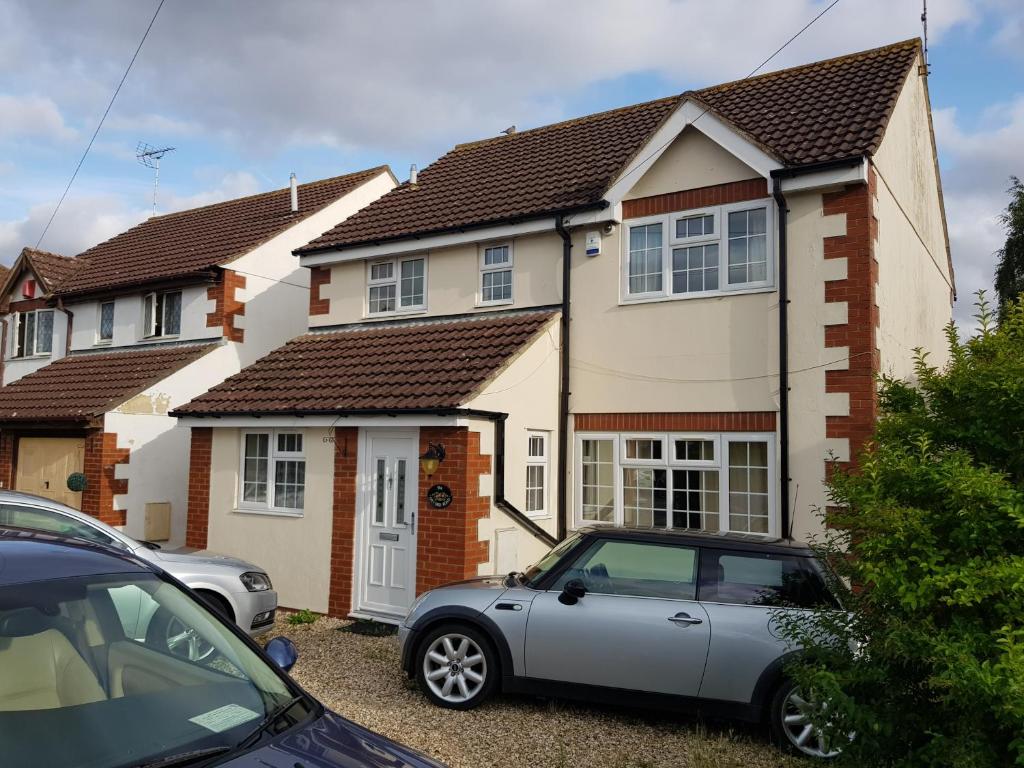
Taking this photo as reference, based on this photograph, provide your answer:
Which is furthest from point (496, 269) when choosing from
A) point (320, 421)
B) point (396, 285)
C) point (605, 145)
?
point (320, 421)

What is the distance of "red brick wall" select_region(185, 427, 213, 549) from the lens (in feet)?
37.7

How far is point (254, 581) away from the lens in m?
8.09

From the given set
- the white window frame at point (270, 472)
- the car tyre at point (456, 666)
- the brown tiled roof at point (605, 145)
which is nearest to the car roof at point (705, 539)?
the car tyre at point (456, 666)

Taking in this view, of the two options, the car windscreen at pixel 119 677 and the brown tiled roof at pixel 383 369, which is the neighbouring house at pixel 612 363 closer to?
the brown tiled roof at pixel 383 369

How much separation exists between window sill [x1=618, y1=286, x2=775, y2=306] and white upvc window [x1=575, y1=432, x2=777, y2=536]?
5.62 ft

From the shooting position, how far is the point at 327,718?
303 centimetres

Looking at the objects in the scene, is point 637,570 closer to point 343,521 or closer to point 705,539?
point 705,539

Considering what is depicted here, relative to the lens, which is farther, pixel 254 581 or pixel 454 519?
pixel 454 519

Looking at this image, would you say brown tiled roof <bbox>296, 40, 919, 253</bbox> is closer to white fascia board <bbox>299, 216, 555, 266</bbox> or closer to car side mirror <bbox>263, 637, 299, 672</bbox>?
white fascia board <bbox>299, 216, 555, 266</bbox>

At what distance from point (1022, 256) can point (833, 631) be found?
2397 centimetres

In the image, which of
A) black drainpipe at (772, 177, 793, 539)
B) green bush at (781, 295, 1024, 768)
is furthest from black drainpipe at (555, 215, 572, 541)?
green bush at (781, 295, 1024, 768)

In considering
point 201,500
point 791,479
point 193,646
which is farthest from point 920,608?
point 201,500

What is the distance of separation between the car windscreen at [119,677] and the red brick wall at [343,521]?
671 centimetres

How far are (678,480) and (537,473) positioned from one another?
1.86 m
